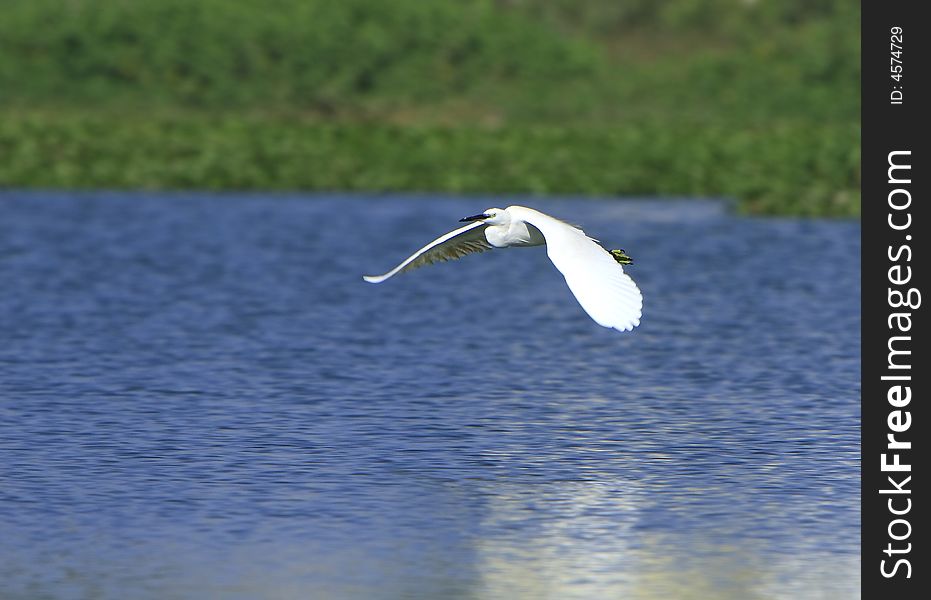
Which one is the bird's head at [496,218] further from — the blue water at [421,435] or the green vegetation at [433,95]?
the green vegetation at [433,95]

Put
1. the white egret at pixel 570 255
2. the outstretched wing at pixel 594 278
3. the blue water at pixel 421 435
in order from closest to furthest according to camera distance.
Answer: the blue water at pixel 421 435 → the outstretched wing at pixel 594 278 → the white egret at pixel 570 255

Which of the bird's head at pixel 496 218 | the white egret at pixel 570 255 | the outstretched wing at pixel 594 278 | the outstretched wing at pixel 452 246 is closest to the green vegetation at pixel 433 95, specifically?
the outstretched wing at pixel 452 246

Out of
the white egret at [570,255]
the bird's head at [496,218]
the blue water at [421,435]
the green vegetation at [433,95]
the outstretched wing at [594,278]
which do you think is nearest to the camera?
the blue water at [421,435]

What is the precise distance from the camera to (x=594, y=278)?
12438 mm

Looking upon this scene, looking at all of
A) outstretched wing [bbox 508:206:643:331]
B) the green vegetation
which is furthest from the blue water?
the green vegetation

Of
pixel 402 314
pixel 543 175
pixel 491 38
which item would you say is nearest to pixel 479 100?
pixel 491 38

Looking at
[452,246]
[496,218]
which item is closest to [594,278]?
[496,218]

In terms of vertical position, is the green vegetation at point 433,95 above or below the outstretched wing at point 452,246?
above

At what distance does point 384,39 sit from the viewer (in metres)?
76.7

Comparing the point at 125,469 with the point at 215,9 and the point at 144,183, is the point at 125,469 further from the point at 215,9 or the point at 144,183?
the point at 215,9

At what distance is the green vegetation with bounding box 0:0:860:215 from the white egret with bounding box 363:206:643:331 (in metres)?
32.2

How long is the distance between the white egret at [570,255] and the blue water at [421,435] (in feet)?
5.10

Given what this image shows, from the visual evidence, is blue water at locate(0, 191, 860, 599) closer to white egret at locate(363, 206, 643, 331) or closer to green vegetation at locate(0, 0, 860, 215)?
white egret at locate(363, 206, 643, 331)

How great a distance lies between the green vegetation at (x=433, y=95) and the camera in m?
52.1
